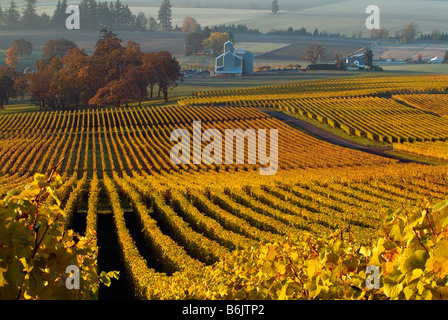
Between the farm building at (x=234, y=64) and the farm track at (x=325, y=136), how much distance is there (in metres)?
64.1

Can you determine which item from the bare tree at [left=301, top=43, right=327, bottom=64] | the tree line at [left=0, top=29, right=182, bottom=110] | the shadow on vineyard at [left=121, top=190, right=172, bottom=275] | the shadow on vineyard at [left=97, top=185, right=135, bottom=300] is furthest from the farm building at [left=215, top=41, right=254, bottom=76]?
the shadow on vineyard at [left=121, top=190, right=172, bottom=275]

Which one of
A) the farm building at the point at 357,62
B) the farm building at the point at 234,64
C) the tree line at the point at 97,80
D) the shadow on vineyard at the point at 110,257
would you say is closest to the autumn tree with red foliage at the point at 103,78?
the tree line at the point at 97,80

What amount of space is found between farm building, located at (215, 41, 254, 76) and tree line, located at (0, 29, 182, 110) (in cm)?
4056

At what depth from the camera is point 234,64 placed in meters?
144

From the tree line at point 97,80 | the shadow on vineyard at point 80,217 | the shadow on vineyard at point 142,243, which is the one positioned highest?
the tree line at point 97,80

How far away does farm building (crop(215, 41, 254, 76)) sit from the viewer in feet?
467

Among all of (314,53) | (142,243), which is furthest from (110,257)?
(314,53)

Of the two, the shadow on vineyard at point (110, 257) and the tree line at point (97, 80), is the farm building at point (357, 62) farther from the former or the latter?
the shadow on vineyard at point (110, 257)

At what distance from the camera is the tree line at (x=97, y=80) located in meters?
92.8

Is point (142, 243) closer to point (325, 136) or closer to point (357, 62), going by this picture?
point (325, 136)

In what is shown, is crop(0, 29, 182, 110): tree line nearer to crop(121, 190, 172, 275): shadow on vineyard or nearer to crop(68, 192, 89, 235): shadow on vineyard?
crop(68, 192, 89, 235): shadow on vineyard

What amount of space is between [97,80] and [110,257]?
81224 mm

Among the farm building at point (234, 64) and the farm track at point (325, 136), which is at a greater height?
the farm building at point (234, 64)

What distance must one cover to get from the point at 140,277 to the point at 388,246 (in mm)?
12129
